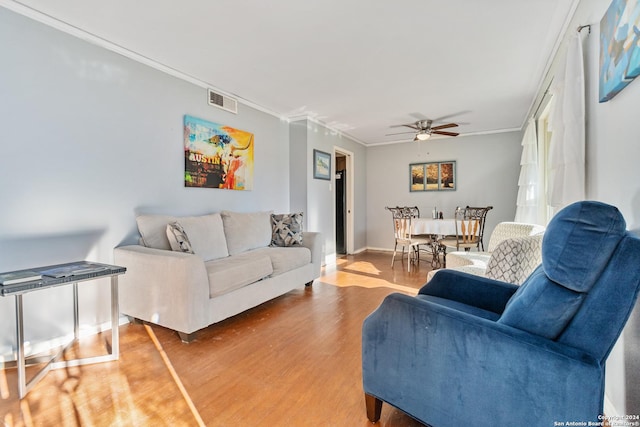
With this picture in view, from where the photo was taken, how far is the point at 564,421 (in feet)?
3.14

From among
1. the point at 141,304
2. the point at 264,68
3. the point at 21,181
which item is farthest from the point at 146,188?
the point at 264,68

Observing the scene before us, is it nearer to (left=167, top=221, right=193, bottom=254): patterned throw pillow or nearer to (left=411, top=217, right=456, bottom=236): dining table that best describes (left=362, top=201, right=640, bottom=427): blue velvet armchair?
(left=167, top=221, right=193, bottom=254): patterned throw pillow

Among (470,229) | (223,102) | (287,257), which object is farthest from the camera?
(470,229)

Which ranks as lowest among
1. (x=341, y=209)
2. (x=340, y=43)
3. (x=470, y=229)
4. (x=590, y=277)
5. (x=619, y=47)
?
(x=470, y=229)

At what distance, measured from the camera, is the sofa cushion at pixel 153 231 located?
105 inches

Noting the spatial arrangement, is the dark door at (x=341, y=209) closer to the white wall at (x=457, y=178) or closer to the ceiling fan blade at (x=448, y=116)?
the white wall at (x=457, y=178)

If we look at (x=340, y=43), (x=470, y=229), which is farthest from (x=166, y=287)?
(x=470, y=229)

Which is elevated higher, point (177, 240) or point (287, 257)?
point (177, 240)

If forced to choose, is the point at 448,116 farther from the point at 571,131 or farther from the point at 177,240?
the point at 177,240

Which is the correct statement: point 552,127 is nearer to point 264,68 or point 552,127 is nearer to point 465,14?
point 465,14

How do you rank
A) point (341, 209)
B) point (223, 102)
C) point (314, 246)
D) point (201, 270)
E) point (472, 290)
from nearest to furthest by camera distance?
point (472, 290) → point (201, 270) → point (223, 102) → point (314, 246) → point (341, 209)

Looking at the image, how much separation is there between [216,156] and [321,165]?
199 cm

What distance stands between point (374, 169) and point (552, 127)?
465 centimetres

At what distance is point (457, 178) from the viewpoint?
236 inches
